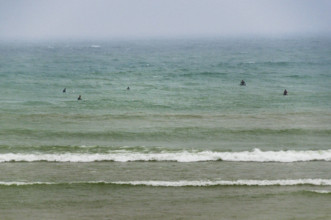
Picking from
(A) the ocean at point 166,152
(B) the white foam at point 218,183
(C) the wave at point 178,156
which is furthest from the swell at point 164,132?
(B) the white foam at point 218,183

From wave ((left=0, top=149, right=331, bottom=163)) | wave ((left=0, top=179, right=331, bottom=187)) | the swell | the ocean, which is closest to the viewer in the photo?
the ocean

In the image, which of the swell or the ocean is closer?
the ocean

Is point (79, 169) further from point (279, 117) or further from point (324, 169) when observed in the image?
point (279, 117)

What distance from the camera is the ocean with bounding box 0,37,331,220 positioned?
47.7ft

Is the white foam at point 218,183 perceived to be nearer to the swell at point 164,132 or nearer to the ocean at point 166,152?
the ocean at point 166,152

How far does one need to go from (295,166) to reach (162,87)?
24.1 metres

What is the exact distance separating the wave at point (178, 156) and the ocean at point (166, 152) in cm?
4

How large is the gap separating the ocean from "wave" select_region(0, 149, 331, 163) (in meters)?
0.04

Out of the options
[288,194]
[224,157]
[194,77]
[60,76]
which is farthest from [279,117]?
[60,76]

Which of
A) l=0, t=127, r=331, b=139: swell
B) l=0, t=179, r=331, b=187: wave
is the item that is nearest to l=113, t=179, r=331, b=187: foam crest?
l=0, t=179, r=331, b=187: wave

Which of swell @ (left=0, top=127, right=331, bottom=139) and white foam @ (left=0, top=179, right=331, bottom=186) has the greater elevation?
white foam @ (left=0, top=179, right=331, bottom=186)

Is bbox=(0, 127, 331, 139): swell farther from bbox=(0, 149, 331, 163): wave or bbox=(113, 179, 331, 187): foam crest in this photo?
bbox=(113, 179, 331, 187): foam crest

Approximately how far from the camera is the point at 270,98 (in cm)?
3391

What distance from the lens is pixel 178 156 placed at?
1964 cm
